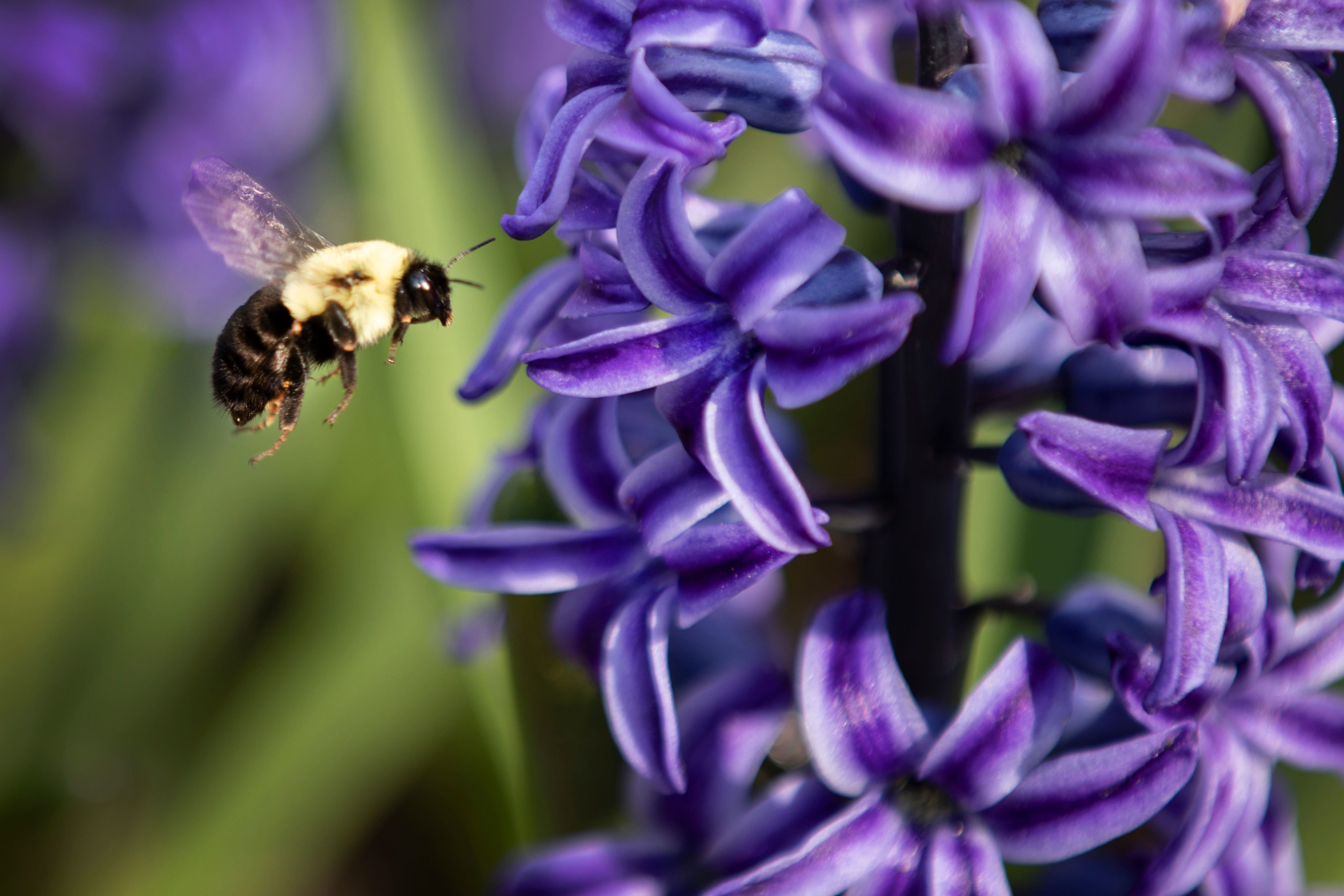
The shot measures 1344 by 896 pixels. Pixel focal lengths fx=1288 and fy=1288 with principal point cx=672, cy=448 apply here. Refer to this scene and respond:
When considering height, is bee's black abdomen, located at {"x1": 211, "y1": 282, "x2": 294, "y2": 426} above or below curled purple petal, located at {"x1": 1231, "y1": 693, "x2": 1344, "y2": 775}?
above

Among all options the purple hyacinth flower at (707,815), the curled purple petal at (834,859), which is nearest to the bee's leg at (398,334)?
the purple hyacinth flower at (707,815)

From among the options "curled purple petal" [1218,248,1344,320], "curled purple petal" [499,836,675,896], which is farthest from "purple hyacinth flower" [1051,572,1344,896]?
"curled purple petal" [499,836,675,896]

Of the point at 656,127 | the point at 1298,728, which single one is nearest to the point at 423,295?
the point at 656,127

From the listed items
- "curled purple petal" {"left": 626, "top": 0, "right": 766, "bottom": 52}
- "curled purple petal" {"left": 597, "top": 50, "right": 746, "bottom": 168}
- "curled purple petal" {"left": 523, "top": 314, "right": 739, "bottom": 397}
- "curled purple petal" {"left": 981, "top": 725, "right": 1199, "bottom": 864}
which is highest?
"curled purple petal" {"left": 626, "top": 0, "right": 766, "bottom": 52}

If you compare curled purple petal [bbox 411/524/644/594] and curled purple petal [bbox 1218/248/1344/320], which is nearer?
curled purple petal [bbox 1218/248/1344/320]

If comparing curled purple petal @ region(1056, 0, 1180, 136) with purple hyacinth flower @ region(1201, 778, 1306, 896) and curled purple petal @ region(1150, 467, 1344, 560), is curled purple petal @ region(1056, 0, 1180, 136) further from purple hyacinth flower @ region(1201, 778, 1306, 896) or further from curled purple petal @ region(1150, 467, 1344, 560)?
purple hyacinth flower @ region(1201, 778, 1306, 896)

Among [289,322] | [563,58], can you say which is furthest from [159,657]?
[563,58]

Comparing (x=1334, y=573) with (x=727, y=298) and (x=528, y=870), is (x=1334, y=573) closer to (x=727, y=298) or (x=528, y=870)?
(x=727, y=298)

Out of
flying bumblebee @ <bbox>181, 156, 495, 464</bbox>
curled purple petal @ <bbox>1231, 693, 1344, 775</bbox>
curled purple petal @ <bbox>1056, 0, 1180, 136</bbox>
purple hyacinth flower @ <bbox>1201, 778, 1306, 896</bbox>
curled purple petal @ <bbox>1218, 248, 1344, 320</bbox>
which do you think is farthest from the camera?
flying bumblebee @ <bbox>181, 156, 495, 464</bbox>
